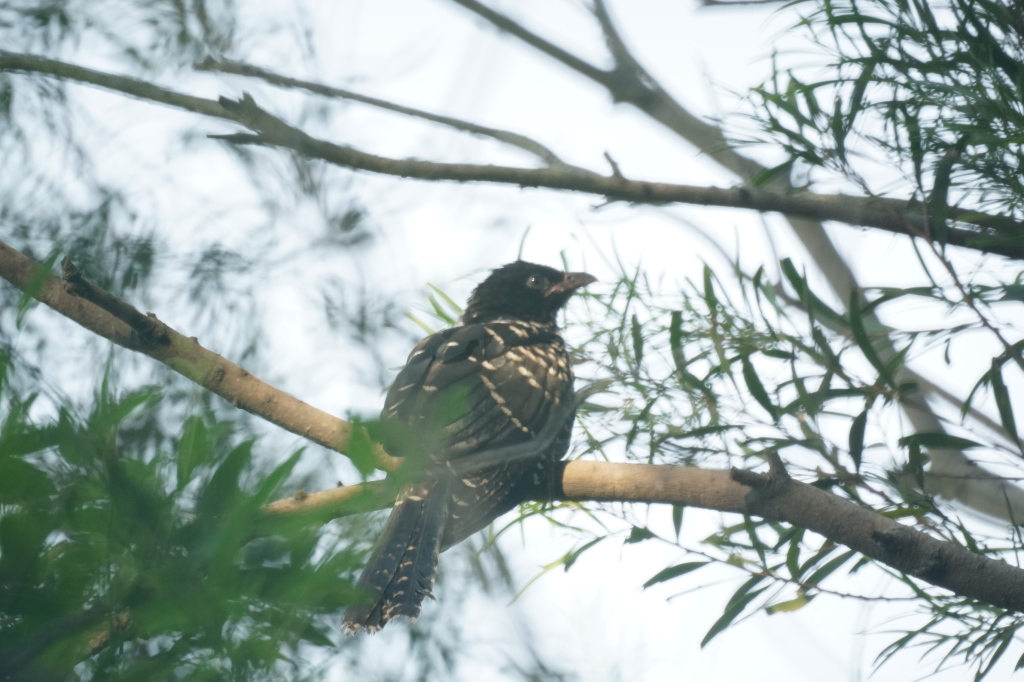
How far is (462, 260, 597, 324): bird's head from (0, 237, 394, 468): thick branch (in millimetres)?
1839

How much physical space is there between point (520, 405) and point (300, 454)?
6.91 ft

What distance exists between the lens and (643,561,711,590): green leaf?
2420 mm

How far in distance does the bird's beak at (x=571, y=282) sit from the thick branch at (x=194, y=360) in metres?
2.01

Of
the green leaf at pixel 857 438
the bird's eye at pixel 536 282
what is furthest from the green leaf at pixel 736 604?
the bird's eye at pixel 536 282

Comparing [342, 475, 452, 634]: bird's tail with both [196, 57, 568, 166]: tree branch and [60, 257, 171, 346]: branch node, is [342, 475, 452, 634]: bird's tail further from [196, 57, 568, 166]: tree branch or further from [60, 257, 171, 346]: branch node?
[196, 57, 568, 166]: tree branch

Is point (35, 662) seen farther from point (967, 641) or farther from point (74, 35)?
point (74, 35)

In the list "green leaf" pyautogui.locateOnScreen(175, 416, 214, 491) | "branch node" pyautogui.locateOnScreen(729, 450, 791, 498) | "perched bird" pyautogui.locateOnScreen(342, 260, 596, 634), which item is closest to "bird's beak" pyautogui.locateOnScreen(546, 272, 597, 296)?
"perched bird" pyautogui.locateOnScreen(342, 260, 596, 634)

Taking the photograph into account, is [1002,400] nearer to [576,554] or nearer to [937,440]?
[937,440]

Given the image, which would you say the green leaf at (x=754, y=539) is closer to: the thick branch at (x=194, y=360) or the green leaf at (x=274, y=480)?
the thick branch at (x=194, y=360)

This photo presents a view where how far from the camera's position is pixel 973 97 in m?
2.01

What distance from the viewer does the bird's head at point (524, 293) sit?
4062 millimetres

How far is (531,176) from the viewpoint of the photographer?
265cm

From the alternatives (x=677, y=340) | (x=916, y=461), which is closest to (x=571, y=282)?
(x=677, y=340)

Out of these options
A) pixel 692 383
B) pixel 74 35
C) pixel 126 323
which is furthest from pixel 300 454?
pixel 74 35
